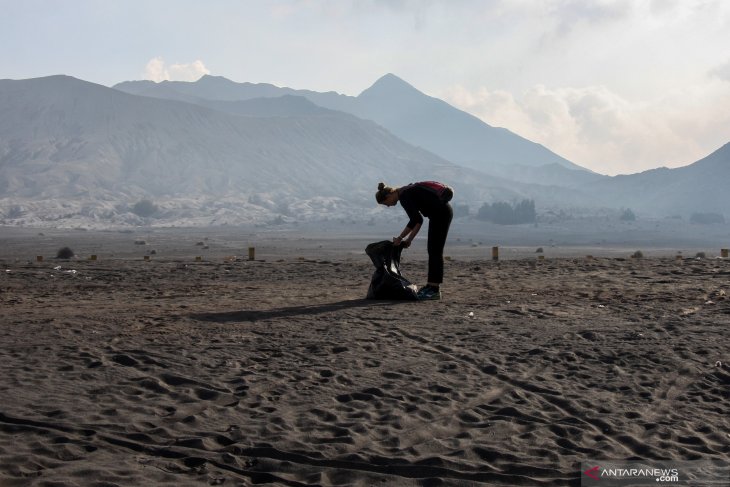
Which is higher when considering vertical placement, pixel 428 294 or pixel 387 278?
pixel 387 278

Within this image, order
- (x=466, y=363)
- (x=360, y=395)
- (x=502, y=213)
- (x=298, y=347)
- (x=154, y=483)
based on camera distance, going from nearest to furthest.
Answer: (x=154, y=483), (x=360, y=395), (x=466, y=363), (x=298, y=347), (x=502, y=213)

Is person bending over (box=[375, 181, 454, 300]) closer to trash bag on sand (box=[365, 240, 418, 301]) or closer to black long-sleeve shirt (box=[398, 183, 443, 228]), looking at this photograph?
black long-sleeve shirt (box=[398, 183, 443, 228])

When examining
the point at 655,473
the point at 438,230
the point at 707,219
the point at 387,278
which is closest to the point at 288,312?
the point at 387,278

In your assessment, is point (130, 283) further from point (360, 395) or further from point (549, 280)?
point (360, 395)

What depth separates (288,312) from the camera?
449 inches

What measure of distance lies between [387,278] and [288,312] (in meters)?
1.84

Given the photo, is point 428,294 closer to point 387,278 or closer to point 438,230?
point 387,278

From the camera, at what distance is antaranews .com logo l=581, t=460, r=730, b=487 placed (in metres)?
4.88

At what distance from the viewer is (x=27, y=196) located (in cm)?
15575

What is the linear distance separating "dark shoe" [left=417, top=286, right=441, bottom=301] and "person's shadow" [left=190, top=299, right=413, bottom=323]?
383 millimetres

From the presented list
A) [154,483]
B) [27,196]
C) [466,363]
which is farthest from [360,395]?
[27,196]

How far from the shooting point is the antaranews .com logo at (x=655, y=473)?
16.0 feet

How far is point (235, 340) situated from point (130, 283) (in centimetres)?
836

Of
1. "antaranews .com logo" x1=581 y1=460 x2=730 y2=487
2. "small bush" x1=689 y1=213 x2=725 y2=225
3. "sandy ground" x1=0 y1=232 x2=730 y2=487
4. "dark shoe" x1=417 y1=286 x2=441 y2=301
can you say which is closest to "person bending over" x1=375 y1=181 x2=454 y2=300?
"dark shoe" x1=417 y1=286 x2=441 y2=301
